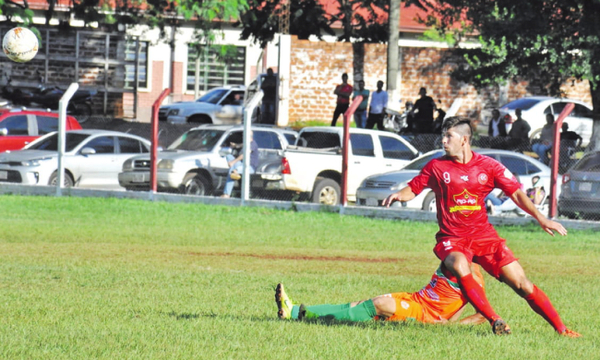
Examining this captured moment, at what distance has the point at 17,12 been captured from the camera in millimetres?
25844

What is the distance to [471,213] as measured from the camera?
7484 mm

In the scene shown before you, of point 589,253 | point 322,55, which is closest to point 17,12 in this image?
point 322,55

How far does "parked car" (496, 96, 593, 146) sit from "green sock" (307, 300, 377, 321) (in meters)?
24.2

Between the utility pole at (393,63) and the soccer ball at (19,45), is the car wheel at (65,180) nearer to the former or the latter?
the soccer ball at (19,45)

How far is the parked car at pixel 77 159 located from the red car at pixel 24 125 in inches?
62.0

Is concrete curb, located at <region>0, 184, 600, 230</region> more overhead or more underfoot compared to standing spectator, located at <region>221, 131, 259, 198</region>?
more underfoot

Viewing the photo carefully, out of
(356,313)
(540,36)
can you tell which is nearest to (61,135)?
(540,36)

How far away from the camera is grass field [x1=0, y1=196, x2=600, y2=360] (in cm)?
694

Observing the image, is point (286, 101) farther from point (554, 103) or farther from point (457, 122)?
point (457, 122)

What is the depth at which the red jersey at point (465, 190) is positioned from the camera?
7.48 meters

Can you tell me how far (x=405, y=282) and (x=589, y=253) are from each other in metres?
5.19

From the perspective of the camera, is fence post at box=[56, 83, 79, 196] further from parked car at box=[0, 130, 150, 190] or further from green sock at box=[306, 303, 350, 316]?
green sock at box=[306, 303, 350, 316]

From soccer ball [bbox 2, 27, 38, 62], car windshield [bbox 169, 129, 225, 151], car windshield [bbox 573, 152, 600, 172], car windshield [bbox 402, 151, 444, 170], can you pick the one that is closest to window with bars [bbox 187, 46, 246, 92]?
car windshield [bbox 169, 129, 225, 151]

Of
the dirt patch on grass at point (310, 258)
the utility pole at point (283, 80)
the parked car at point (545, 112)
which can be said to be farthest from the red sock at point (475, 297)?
the utility pole at point (283, 80)
